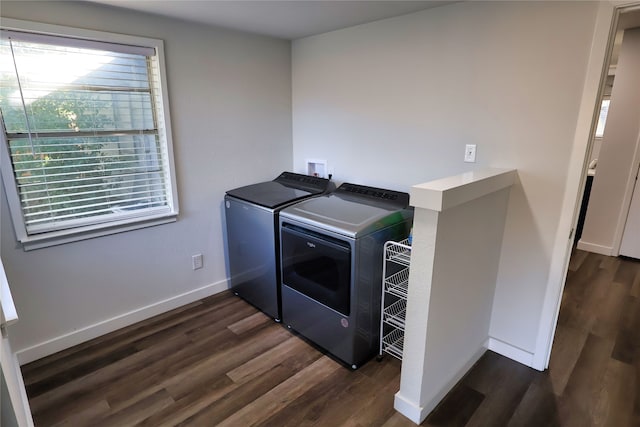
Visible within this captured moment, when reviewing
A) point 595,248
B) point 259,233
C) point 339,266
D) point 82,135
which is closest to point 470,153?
point 339,266

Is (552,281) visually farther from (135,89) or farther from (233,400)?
(135,89)

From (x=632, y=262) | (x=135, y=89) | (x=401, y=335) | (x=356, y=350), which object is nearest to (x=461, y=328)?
(x=401, y=335)

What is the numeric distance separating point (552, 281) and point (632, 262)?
2516 millimetres

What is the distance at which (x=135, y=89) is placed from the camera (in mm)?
2334

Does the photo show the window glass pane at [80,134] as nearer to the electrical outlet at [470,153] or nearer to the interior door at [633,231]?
the electrical outlet at [470,153]

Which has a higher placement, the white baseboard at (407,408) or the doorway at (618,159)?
the doorway at (618,159)

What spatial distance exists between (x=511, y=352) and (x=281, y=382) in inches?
57.0

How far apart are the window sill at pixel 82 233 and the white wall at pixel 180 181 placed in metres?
0.04

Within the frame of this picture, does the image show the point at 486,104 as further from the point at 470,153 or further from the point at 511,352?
the point at 511,352

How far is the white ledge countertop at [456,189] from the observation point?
1416 mm

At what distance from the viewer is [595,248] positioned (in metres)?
3.80

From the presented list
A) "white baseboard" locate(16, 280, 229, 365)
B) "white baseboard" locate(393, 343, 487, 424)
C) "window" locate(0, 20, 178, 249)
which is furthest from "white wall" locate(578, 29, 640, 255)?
"window" locate(0, 20, 178, 249)

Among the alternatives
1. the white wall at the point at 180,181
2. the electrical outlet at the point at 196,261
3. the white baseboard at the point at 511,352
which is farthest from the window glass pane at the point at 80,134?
the white baseboard at the point at 511,352

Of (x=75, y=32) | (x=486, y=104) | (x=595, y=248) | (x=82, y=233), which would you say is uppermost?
(x=75, y=32)
